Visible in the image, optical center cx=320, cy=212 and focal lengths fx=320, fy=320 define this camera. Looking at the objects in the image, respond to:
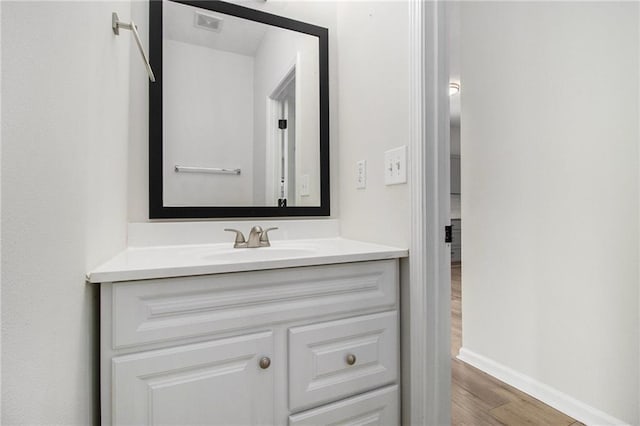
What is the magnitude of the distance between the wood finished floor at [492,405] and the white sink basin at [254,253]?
3.39 feet

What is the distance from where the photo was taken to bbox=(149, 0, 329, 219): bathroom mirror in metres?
1.29

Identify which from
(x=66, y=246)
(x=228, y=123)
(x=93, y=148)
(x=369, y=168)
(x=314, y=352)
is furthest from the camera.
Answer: (x=228, y=123)

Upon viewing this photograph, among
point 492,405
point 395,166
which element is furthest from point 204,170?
point 492,405

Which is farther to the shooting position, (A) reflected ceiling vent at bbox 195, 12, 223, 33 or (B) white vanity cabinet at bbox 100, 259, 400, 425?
(A) reflected ceiling vent at bbox 195, 12, 223, 33

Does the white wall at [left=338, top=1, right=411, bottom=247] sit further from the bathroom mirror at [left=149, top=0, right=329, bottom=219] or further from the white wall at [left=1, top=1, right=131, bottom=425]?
the white wall at [left=1, top=1, right=131, bottom=425]

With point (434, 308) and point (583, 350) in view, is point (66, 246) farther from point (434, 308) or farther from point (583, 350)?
point (583, 350)

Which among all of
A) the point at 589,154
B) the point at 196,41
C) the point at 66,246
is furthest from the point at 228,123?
the point at 589,154

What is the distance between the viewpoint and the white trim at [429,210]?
3.26 feet

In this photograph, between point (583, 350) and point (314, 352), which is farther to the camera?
point (583, 350)

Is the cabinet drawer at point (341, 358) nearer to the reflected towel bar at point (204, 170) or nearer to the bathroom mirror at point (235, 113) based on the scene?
the bathroom mirror at point (235, 113)

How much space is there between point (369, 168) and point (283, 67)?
2.15 feet

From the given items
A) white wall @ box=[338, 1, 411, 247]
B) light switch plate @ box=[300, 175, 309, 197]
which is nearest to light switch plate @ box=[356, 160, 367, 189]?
white wall @ box=[338, 1, 411, 247]

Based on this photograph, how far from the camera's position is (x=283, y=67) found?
1.49m

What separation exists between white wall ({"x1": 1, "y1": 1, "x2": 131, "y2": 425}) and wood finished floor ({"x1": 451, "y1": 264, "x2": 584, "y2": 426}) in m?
1.47
